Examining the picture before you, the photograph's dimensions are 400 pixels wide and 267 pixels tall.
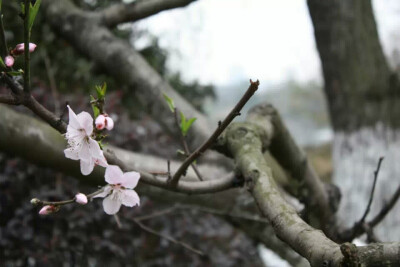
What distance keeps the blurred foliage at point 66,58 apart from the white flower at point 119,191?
5.77ft

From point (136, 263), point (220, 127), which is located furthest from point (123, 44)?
point (220, 127)

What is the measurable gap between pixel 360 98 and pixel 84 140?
2.63 meters

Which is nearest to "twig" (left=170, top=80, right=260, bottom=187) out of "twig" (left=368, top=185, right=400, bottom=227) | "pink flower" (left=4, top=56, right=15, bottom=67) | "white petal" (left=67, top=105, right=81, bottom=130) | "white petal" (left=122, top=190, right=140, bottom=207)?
"white petal" (left=122, top=190, right=140, bottom=207)

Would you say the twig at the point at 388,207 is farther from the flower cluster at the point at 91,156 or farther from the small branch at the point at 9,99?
the small branch at the point at 9,99

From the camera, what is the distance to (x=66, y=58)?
3.04 meters

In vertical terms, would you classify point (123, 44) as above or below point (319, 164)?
above

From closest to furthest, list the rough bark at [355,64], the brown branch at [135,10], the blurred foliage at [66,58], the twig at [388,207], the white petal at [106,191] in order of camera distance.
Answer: the white petal at [106,191] → the twig at [388,207] → the brown branch at [135,10] → the blurred foliage at [66,58] → the rough bark at [355,64]

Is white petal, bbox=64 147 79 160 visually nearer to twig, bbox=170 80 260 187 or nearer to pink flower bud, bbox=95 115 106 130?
pink flower bud, bbox=95 115 106 130

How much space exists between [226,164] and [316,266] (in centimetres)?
160

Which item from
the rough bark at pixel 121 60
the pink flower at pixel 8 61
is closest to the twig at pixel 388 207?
the rough bark at pixel 121 60

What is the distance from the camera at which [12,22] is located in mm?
2764

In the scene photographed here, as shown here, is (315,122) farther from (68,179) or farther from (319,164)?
(68,179)

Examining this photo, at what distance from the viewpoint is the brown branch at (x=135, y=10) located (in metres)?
1.96

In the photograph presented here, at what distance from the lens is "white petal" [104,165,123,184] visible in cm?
73
